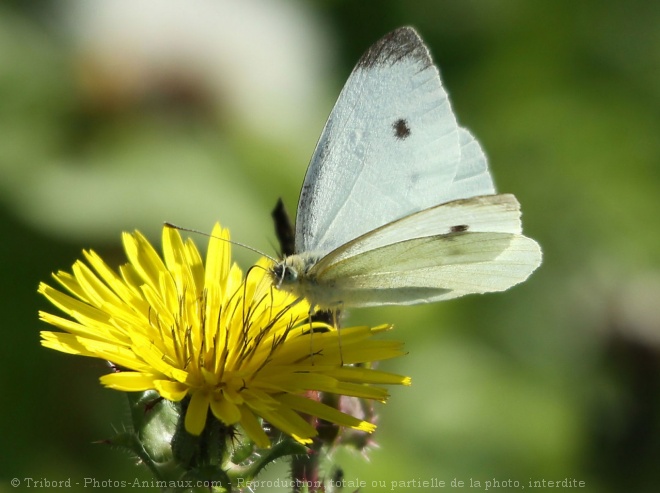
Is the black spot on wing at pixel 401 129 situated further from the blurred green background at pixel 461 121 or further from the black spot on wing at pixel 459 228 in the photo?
the blurred green background at pixel 461 121

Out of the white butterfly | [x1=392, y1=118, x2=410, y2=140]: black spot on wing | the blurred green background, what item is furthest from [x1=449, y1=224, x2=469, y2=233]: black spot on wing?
the blurred green background

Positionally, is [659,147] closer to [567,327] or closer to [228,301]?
[567,327]

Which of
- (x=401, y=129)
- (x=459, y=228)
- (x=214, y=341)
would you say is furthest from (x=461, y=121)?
(x=214, y=341)

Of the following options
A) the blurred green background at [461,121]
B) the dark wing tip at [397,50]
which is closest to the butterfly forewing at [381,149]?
the dark wing tip at [397,50]

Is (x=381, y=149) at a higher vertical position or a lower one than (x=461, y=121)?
lower

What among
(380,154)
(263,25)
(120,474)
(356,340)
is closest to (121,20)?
(263,25)

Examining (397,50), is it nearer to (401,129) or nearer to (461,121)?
(401,129)

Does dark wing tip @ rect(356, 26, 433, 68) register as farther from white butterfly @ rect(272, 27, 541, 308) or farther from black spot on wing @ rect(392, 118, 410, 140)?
black spot on wing @ rect(392, 118, 410, 140)
